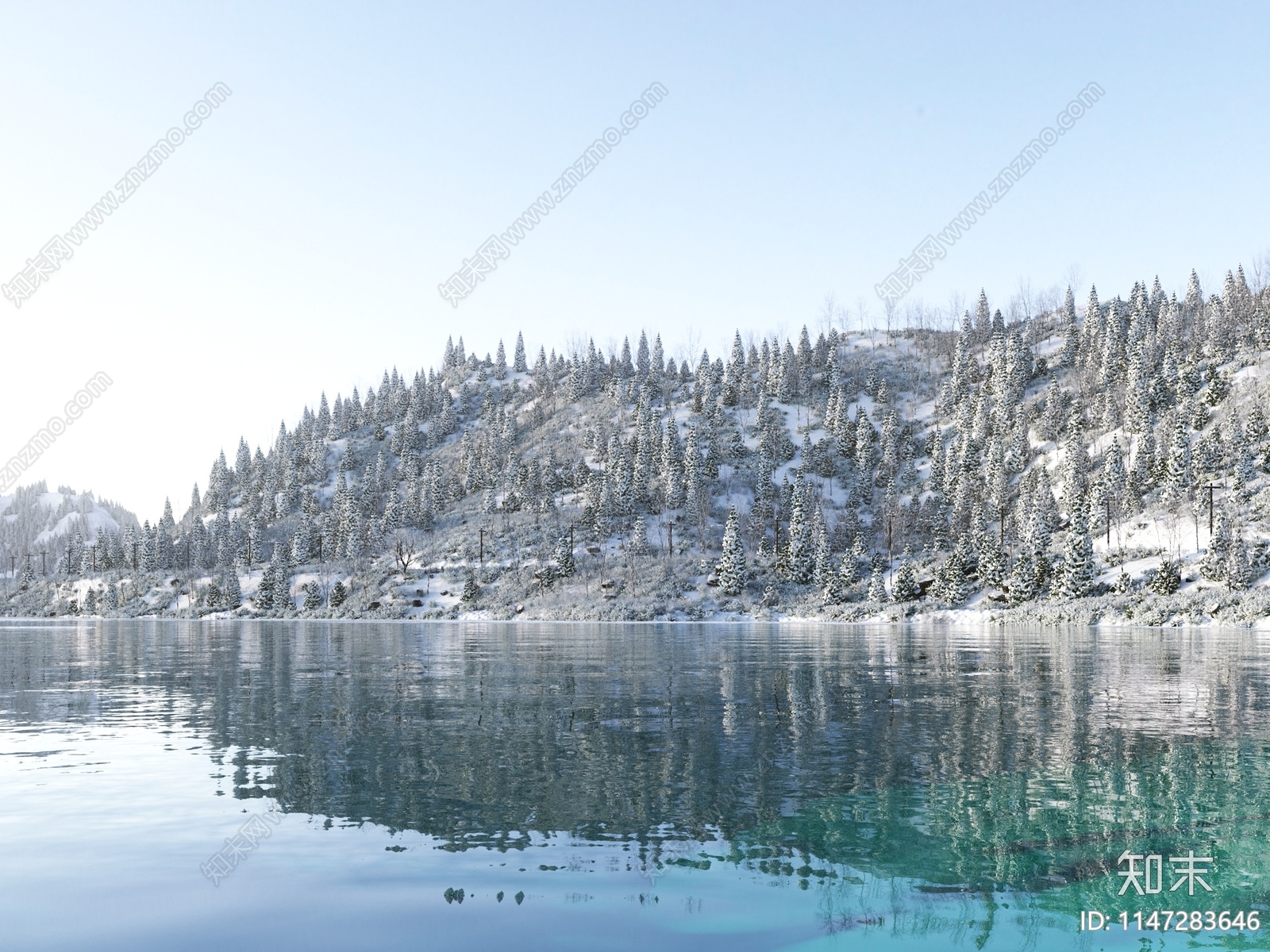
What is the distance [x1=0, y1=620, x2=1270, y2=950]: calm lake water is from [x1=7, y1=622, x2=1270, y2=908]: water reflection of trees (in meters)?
0.09

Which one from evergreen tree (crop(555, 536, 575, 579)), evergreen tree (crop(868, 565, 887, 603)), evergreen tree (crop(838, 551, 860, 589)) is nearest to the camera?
evergreen tree (crop(868, 565, 887, 603))

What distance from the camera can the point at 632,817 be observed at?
12492 millimetres

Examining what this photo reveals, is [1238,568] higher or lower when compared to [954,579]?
higher

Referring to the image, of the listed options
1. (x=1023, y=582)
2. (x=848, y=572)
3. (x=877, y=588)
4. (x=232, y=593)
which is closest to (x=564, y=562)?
(x=848, y=572)

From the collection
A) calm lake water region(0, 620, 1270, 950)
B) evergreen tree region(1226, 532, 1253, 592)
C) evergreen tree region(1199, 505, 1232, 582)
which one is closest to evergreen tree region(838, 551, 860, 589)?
evergreen tree region(1199, 505, 1232, 582)

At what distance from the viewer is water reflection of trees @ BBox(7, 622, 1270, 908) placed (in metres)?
11.6

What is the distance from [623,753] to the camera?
16.9 m

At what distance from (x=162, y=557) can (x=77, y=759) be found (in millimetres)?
175261

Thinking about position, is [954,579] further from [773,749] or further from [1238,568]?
[773,749]

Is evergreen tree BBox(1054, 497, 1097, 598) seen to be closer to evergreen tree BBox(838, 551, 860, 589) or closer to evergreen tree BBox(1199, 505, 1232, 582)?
evergreen tree BBox(1199, 505, 1232, 582)

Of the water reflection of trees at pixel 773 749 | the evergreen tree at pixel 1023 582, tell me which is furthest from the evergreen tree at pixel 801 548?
the water reflection of trees at pixel 773 749

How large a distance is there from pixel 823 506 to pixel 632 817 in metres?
142

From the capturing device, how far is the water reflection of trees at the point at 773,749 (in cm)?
1164

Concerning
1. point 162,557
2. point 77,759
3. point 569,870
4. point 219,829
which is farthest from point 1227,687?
point 162,557
